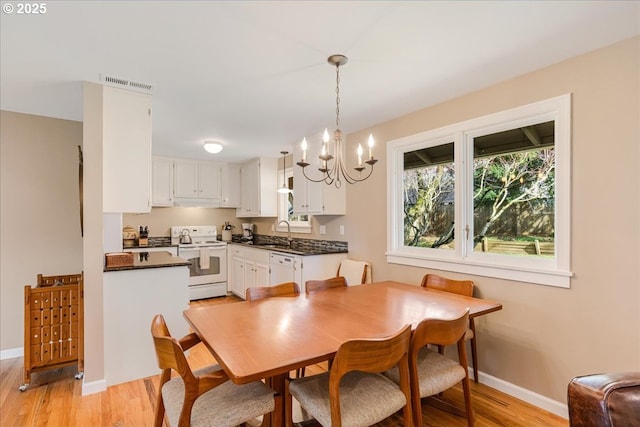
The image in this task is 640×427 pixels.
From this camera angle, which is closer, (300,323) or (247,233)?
(300,323)

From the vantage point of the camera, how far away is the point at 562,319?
2080mm

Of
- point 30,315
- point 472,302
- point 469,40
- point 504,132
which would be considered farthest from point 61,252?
point 504,132

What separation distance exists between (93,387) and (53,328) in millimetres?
572

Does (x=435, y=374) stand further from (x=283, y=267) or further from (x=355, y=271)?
(x=283, y=267)

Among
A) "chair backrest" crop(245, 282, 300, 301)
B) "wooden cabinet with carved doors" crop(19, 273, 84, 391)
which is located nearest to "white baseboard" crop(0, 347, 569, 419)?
"wooden cabinet with carved doors" crop(19, 273, 84, 391)

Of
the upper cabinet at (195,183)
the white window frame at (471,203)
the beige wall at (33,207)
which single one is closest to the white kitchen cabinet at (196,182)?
the upper cabinet at (195,183)

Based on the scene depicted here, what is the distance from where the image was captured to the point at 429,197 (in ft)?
10.1

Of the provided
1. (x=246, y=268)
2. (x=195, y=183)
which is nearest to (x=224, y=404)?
(x=246, y=268)

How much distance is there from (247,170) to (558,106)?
4.55 metres

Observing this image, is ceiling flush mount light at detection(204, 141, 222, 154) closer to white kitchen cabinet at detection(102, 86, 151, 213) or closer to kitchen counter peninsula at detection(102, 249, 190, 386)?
white kitchen cabinet at detection(102, 86, 151, 213)

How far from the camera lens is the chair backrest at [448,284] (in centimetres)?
246

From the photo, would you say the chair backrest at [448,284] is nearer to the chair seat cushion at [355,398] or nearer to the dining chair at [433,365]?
the dining chair at [433,365]

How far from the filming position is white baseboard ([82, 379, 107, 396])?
2336 mm

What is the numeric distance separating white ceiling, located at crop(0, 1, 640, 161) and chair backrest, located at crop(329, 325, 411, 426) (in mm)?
1521
